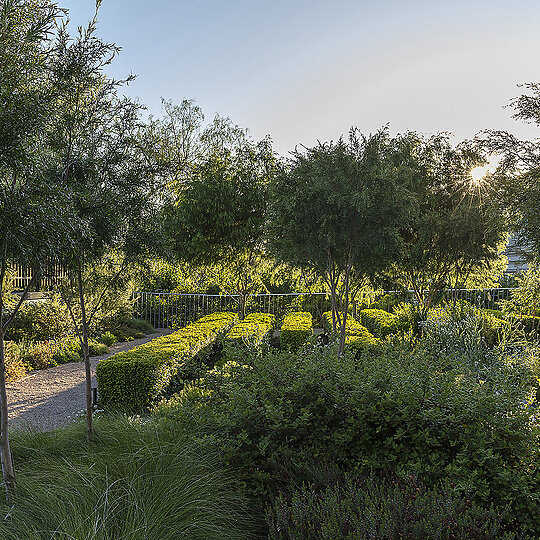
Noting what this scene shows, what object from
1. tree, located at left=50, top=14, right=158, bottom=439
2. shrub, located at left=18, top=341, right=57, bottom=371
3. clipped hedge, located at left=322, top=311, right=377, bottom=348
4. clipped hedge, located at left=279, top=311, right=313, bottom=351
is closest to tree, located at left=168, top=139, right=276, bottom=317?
clipped hedge, located at left=279, top=311, right=313, bottom=351

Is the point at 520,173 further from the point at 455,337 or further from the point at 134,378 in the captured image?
the point at 134,378

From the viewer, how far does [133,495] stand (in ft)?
9.11

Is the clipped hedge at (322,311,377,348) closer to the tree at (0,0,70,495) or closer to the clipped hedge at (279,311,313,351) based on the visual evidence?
the clipped hedge at (279,311,313,351)

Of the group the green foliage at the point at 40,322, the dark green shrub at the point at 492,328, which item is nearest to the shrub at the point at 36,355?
the green foliage at the point at 40,322

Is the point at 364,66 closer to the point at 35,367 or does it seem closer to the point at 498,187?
the point at 498,187

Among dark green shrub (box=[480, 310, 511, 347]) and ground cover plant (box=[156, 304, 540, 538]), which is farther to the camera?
dark green shrub (box=[480, 310, 511, 347])

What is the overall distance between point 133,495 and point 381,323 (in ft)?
28.8

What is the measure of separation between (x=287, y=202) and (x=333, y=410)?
4289mm

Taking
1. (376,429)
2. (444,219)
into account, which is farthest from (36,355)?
(444,219)

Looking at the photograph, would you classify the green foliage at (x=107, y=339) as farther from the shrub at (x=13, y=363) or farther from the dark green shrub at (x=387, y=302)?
the dark green shrub at (x=387, y=302)

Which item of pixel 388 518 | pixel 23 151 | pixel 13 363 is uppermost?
pixel 23 151

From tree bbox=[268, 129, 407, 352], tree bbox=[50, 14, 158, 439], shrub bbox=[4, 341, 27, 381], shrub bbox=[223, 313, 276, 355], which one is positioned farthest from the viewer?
shrub bbox=[4, 341, 27, 381]

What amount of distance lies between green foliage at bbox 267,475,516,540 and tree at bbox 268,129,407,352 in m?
4.81

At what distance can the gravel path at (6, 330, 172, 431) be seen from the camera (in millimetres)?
6447
